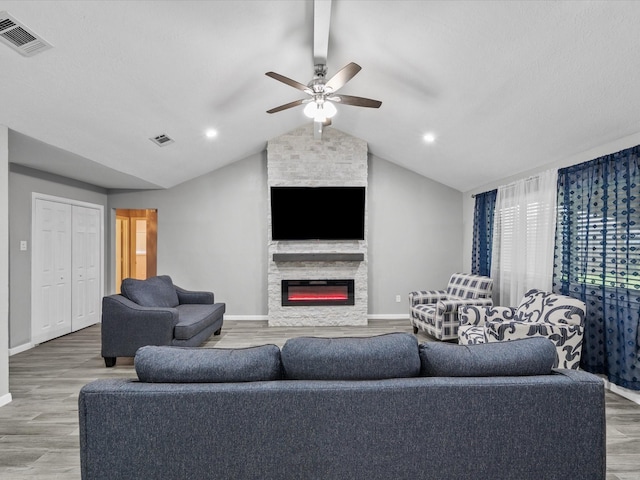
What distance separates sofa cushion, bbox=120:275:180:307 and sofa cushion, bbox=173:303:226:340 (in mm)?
232

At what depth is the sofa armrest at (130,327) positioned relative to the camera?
13.1 ft

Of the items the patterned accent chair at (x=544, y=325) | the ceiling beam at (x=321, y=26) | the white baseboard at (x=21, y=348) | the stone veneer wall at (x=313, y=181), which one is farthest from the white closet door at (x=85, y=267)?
the patterned accent chair at (x=544, y=325)

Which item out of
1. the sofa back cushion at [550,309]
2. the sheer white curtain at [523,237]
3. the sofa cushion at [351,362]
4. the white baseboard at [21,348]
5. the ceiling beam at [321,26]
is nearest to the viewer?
the sofa cushion at [351,362]

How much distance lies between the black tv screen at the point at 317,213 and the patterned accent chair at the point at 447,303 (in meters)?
1.49

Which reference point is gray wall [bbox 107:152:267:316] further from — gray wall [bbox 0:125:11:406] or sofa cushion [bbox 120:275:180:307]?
Result: gray wall [bbox 0:125:11:406]

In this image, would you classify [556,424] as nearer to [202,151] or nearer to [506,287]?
[506,287]

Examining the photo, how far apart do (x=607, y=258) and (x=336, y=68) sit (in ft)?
11.2

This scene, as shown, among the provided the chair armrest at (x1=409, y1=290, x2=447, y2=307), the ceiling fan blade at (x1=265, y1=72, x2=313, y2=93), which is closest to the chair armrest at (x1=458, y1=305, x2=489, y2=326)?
the chair armrest at (x1=409, y1=290, x2=447, y2=307)

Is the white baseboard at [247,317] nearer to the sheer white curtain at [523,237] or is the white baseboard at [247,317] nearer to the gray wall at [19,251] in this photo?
the gray wall at [19,251]

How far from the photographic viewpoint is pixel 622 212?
3195 millimetres

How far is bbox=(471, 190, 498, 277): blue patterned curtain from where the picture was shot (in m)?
5.59

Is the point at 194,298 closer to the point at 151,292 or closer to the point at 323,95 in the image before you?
the point at 151,292

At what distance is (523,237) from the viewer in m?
4.71

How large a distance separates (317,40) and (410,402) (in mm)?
3000
